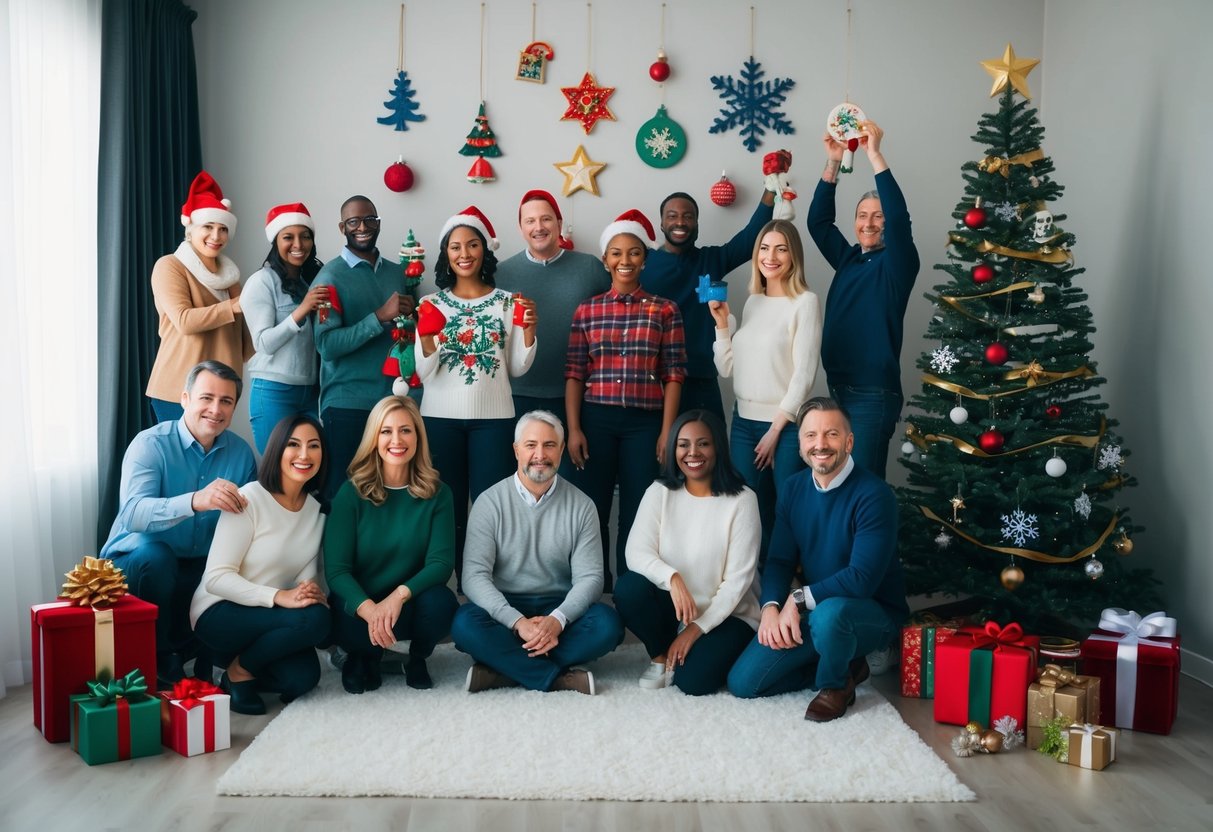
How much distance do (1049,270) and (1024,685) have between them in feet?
4.98

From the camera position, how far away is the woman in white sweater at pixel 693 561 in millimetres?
3359

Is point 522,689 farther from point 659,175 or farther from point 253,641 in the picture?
point 659,175

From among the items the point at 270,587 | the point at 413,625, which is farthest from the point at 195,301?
the point at 413,625

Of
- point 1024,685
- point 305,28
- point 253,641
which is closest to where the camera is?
point 1024,685

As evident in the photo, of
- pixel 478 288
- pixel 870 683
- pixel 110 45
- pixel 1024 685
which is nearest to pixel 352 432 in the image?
pixel 478 288

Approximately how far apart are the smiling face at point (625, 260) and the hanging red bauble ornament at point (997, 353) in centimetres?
129

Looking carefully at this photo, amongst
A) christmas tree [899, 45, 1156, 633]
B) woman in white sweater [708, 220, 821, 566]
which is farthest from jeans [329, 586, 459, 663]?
christmas tree [899, 45, 1156, 633]

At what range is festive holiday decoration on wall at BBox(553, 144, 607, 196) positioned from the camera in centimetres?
478

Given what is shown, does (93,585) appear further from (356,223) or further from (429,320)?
(356,223)

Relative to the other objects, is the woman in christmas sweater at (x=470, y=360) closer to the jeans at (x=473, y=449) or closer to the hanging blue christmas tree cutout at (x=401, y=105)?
the jeans at (x=473, y=449)

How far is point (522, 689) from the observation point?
3355mm

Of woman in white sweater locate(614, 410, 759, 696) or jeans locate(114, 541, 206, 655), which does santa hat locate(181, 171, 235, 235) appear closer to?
jeans locate(114, 541, 206, 655)

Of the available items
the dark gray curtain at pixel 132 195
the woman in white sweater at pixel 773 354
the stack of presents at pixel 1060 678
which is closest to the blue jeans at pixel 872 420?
the woman in white sweater at pixel 773 354

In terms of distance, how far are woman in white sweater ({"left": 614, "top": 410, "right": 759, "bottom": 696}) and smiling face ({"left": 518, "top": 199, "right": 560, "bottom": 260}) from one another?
112 centimetres
